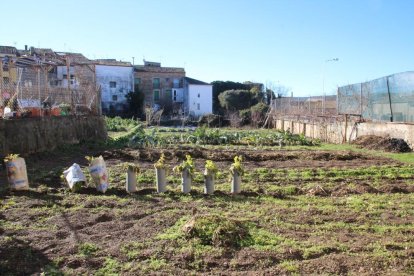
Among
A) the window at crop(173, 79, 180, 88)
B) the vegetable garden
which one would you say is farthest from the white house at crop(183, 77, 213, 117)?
the vegetable garden

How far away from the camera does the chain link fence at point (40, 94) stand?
14031 mm

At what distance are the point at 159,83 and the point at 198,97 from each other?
231 inches

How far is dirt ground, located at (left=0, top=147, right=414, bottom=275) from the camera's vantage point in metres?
4.79

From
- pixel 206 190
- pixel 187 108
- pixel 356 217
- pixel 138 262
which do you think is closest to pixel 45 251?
pixel 138 262

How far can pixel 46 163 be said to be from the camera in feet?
42.2

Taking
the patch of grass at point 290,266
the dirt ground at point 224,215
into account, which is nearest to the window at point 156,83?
the dirt ground at point 224,215

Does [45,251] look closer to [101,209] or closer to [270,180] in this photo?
[101,209]

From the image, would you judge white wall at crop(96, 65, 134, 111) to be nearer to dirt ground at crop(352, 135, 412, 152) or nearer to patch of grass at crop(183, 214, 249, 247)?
dirt ground at crop(352, 135, 412, 152)

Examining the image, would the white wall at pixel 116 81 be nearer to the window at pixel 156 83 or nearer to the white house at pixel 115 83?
the white house at pixel 115 83

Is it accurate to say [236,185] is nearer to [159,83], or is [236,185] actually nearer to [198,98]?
[198,98]

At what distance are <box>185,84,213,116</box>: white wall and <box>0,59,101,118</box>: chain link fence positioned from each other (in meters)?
39.9

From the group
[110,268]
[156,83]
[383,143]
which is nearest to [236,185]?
[110,268]

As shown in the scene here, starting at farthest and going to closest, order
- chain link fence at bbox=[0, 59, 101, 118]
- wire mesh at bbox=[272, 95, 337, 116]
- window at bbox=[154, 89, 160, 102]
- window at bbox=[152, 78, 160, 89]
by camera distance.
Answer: window at bbox=[154, 89, 160, 102]
window at bbox=[152, 78, 160, 89]
wire mesh at bbox=[272, 95, 337, 116]
chain link fence at bbox=[0, 59, 101, 118]

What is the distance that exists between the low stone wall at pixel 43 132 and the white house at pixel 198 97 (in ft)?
137
